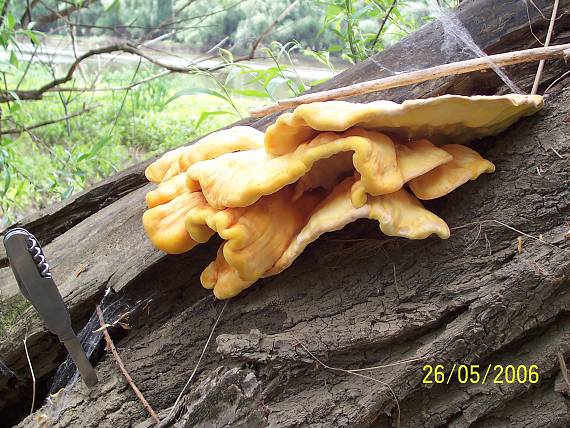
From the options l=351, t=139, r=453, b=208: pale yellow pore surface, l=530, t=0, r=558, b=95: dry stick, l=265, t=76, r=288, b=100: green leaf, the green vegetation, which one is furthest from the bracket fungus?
the green vegetation

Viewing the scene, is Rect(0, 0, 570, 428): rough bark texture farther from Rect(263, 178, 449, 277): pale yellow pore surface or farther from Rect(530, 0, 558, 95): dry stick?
Rect(263, 178, 449, 277): pale yellow pore surface

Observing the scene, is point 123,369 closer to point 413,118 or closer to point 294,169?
point 294,169

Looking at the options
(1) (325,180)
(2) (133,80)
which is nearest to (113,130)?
(2) (133,80)

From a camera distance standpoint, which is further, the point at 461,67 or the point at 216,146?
the point at 216,146

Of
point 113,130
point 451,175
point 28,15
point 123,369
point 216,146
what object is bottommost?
point 113,130

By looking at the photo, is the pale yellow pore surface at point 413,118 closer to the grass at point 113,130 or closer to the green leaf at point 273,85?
the green leaf at point 273,85

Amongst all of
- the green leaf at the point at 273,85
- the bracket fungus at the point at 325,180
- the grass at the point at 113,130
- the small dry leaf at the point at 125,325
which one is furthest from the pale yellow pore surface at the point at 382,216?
the grass at the point at 113,130

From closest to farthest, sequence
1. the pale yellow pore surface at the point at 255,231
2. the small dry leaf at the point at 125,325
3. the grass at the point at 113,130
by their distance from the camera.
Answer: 1. the pale yellow pore surface at the point at 255,231
2. the small dry leaf at the point at 125,325
3. the grass at the point at 113,130

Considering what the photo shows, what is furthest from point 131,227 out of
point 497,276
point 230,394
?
point 497,276
